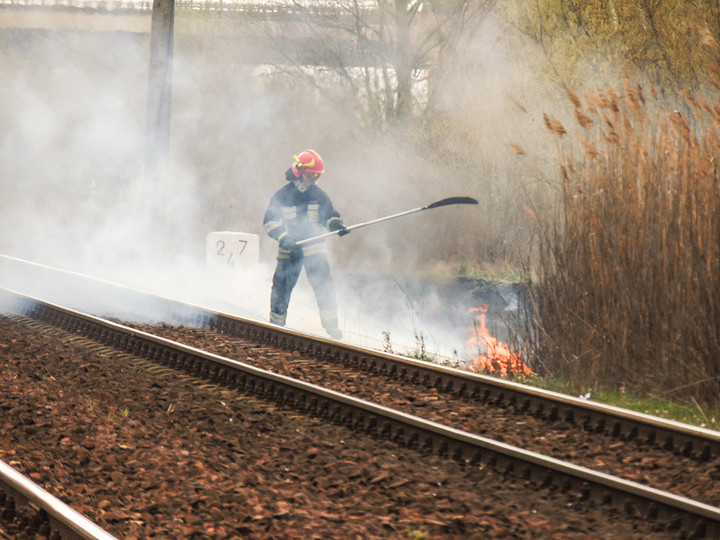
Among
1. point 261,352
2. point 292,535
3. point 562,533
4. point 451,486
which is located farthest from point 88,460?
point 261,352

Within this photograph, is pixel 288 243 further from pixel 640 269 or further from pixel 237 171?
pixel 237 171

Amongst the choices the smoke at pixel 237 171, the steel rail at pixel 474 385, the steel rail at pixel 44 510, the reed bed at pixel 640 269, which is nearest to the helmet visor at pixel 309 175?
the steel rail at pixel 474 385

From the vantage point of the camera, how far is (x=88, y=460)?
4.80 m

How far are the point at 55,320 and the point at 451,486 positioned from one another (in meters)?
6.64

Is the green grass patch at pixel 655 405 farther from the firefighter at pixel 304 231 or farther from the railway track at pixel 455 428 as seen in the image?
the firefighter at pixel 304 231

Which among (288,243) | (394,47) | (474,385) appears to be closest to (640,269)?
(474,385)

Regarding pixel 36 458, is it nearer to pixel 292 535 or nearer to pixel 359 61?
pixel 292 535

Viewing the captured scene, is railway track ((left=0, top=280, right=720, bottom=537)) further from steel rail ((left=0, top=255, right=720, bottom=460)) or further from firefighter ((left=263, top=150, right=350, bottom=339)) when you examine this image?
firefighter ((left=263, top=150, right=350, bottom=339))

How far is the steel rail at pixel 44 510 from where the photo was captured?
11.2 feet

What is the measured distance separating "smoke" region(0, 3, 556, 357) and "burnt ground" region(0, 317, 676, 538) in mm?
4689

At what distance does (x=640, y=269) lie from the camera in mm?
6855

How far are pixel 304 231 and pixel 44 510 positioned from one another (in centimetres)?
710

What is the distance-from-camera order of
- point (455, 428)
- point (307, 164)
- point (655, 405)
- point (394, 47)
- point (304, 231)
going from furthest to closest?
1. point (394, 47)
2. point (304, 231)
3. point (307, 164)
4. point (655, 405)
5. point (455, 428)

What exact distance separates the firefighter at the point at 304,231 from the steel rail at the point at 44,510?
633 centimetres
